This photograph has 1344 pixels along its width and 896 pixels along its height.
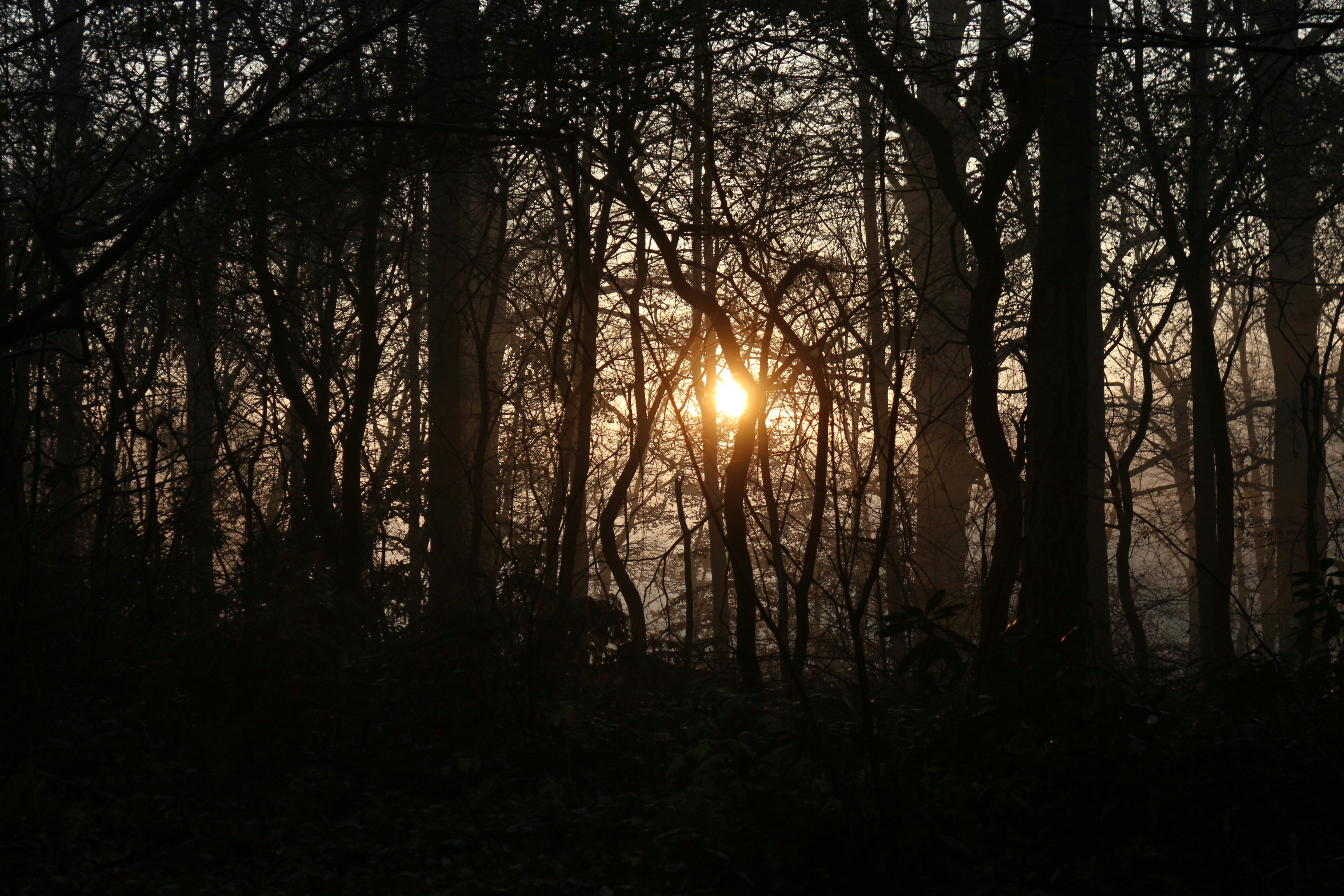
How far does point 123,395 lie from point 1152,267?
471 inches

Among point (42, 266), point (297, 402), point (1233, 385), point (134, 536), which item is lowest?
point (134, 536)

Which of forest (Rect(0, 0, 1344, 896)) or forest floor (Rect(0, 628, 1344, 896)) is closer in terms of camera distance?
forest floor (Rect(0, 628, 1344, 896))

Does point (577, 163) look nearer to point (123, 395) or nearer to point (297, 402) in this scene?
point (123, 395)

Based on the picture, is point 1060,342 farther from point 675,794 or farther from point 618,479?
point 675,794

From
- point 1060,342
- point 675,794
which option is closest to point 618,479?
point 1060,342

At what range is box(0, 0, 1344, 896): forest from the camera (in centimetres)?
346

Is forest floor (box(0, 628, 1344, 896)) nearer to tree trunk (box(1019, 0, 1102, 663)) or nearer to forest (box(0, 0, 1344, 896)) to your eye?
forest (box(0, 0, 1344, 896))

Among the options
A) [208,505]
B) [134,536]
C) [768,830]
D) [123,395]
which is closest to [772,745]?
[768,830]

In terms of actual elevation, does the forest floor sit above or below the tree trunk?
below

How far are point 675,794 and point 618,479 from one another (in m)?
3.97

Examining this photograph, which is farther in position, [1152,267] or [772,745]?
[1152,267]

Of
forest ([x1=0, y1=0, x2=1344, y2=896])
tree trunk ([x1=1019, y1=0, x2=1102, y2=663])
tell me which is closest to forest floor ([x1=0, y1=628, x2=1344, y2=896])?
forest ([x1=0, y1=0, x2=1344, y2=896])

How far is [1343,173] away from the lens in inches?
392

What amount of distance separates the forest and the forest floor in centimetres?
2
